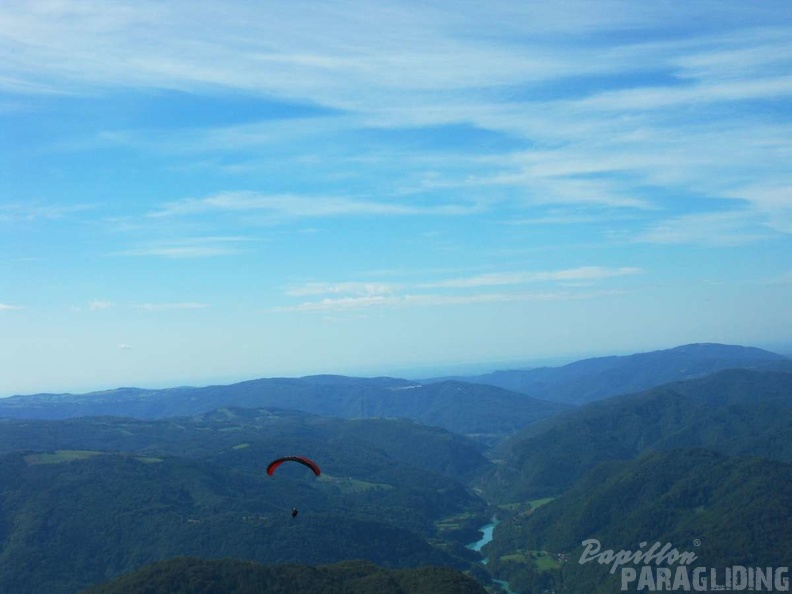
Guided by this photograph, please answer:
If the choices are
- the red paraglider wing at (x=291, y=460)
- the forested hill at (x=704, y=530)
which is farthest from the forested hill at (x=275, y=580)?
the forested hill at (x=704, y=530)

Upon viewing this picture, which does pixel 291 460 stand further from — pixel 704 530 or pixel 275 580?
pixel 704 530

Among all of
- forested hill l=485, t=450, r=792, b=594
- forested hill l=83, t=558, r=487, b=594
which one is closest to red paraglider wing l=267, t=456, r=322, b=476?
forested hill l=83, t=558, r=487, b=594

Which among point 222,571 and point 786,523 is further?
point 786,523

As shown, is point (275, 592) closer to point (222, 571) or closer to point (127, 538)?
point (222, 571)

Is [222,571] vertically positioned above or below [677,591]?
above

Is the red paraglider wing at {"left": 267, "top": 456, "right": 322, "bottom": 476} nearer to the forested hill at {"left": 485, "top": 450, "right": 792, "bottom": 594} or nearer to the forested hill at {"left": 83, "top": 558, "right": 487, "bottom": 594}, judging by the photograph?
the forested hill at {"left": 83, "top": 558, "right": 487, "bottom": 594}

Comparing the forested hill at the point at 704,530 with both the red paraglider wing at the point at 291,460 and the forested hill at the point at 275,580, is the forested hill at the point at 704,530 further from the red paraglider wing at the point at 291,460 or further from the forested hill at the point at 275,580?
the red paraglider wing at the point at 291,460

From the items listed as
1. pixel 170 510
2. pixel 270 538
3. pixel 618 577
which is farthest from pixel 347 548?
pixel 618 577

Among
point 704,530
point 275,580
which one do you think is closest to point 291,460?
point 275,580
